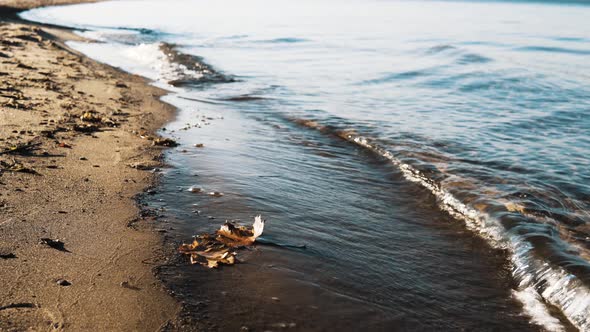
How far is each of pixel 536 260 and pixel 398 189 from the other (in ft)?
6.43

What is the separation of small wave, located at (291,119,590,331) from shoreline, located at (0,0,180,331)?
2500mm

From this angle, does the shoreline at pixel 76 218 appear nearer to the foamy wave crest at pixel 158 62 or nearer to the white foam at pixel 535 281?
the white foam at pixel 535 281

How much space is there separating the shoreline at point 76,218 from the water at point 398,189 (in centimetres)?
33

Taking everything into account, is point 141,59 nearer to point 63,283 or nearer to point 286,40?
point 286,40

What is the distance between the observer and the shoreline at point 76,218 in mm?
2842

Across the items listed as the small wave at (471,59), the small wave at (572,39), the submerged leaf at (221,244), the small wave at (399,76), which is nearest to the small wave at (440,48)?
the small wave at (471,59)

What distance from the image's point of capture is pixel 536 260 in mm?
4211

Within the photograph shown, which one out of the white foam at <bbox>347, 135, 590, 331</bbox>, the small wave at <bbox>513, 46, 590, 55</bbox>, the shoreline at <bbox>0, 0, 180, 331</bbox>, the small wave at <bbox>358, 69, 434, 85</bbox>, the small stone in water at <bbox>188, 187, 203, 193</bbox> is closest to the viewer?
the shoreline at <bbox>0, 0, 180, 331</bbox>

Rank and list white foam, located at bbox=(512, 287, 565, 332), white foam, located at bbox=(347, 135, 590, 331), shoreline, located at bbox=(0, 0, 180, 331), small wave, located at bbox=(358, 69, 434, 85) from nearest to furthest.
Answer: shoreline, located at bbox=(0, 0, 180, 331) < white foam, located at bbox=(512, 287, 565, 332) < white foam, located at bbox=(347, 135, 590, 331) < small wave, located at bbox=(358, 69, 434, 85)

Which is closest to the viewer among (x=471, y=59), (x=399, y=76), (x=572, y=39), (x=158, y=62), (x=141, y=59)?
(x=399, y=76)

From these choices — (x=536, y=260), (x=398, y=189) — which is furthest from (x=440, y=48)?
(x=536, y=260)

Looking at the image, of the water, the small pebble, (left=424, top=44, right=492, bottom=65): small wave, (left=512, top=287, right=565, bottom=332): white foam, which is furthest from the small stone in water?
(left=424, top=44, right=492, bottom=65): small wave

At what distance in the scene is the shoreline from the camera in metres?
2.84

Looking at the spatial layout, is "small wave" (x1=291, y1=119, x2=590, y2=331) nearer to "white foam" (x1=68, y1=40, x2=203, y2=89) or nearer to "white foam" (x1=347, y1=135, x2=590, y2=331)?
"white foam" (x1=347, y1=135, x2=590, y2=331)
